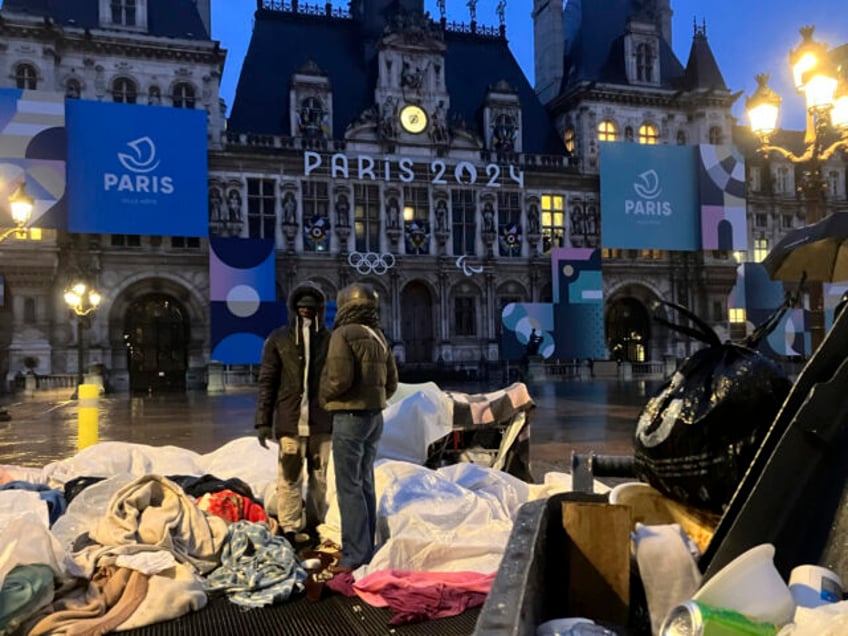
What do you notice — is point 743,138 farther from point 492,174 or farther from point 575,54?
point 492,174

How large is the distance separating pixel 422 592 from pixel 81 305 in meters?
22.5

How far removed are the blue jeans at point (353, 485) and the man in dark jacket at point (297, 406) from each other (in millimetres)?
691

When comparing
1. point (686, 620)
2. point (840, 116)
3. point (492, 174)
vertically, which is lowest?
point (686, 620)

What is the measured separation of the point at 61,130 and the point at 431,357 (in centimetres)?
1577

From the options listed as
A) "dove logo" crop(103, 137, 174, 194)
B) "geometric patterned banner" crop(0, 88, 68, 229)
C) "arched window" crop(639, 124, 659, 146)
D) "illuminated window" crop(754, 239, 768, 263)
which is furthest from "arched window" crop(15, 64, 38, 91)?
"illuminated window" crop(754, 239, 768, 263)

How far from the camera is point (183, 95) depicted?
90.2 feet

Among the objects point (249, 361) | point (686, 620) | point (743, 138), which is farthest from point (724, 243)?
point (686, 620)

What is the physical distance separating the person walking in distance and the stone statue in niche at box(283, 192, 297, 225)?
24322mm

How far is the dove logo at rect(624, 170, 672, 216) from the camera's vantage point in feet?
101

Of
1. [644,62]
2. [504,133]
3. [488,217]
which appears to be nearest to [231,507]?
[488,217]

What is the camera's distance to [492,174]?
30859mm

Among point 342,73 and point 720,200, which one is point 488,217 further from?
point 720,200

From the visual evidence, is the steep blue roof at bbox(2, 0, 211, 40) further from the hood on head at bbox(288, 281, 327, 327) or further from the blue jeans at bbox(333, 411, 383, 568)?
the blue jeans at bbox(333, 411, 383, 568)

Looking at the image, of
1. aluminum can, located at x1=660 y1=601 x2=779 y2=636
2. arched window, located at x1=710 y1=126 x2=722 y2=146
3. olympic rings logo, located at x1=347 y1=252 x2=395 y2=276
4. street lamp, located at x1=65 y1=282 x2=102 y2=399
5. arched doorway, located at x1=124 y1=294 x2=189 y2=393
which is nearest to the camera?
aluminum can, located at x1=660 y1=601 x2=779 y2=636
